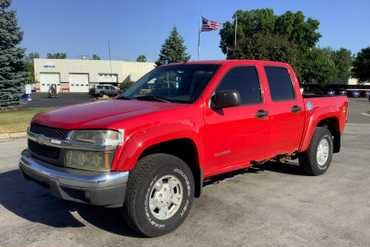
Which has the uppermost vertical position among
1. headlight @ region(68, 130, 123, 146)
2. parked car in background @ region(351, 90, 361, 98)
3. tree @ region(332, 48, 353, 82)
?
tree @ region(332, 48, 353, 82)

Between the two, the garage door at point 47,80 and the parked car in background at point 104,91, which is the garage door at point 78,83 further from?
the parked car in background at point 104,91

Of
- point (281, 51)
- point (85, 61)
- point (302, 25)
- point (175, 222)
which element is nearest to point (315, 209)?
point (175, 222)

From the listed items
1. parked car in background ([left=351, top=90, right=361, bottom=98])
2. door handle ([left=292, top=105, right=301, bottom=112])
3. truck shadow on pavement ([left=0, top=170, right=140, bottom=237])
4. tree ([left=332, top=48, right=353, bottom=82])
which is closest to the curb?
truck shadow on pavement ([left=0, top=170, right=140, bottom=237])

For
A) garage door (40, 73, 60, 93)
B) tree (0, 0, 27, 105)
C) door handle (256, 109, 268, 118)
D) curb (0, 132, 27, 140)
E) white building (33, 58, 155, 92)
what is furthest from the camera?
white building (33, 58, 155, 92)

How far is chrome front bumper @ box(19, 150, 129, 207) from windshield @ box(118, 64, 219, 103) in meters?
1.44

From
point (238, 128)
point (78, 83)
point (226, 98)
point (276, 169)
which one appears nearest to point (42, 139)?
point (226, 98)

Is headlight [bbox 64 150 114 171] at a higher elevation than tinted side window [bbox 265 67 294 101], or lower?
lower

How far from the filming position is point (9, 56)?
22.0 meters

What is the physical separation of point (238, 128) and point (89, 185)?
2158mm

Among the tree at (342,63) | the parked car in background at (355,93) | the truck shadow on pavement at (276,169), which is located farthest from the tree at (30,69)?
the tree at (342,63)

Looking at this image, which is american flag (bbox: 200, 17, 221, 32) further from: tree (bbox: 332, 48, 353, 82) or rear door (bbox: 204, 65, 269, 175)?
tree (bbox: 332, 48, 353, 82)

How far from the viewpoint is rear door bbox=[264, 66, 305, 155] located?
6289 millimetres

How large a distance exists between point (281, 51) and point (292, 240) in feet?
148

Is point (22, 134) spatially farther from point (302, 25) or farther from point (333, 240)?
point (302, 25)
